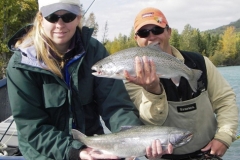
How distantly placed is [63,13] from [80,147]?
1.08 metres

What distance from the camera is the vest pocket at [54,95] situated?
2.87 metres

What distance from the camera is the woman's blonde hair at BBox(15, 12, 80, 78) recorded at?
2.86 metres

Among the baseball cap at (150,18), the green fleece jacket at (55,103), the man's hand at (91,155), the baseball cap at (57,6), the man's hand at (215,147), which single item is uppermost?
the baseball cap at (57,6)

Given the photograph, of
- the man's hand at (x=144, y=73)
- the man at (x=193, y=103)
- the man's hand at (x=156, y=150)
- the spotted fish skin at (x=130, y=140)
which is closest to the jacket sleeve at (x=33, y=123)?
the spotted fish skin at (x=130, y=140)

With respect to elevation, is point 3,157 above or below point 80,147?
below

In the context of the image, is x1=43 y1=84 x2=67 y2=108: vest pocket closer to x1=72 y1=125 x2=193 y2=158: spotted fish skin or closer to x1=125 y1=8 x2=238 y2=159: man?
x1=72 y1=125 x2=193 y2=158: spotted fish skin

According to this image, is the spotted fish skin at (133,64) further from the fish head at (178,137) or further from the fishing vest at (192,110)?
the fish head at (178,137)

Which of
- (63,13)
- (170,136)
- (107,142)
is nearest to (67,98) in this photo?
(107,142)

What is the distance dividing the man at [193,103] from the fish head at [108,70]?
0.48m

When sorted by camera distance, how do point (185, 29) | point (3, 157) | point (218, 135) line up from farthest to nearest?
1. point (185, 29)
2. point (3, 157)
3. point (218, 135)

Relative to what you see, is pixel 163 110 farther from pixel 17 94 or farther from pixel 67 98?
pixel 17 94

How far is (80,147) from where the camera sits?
2.86 m

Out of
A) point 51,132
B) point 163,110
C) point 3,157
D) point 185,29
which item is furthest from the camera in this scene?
point 185,29

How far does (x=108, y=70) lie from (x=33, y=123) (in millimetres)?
734
